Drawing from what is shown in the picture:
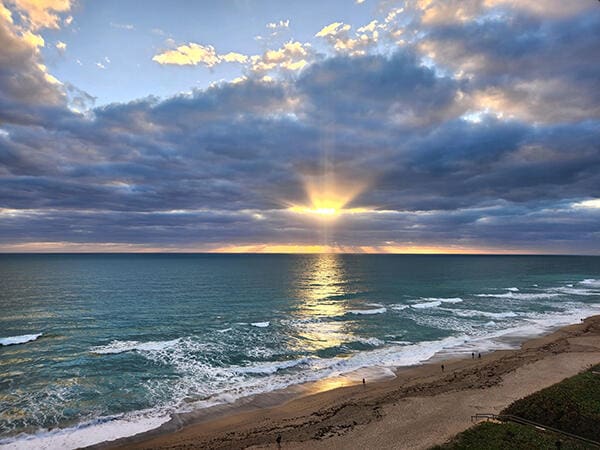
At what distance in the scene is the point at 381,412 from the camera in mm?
24516

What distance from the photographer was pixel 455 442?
18.8 metres

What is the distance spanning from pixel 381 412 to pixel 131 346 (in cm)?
3091

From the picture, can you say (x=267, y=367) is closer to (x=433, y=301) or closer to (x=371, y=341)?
(x=371, y=341)

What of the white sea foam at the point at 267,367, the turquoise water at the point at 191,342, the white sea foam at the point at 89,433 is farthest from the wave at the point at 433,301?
the white sea foam at the point at 89,433

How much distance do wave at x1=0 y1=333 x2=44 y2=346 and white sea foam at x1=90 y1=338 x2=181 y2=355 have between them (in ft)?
31.4

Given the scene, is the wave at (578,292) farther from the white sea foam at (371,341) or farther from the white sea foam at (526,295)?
the white sea foam at (371,341)

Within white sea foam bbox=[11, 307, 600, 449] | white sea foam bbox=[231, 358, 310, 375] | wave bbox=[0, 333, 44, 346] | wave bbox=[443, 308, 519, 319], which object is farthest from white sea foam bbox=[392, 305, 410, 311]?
wave bbox=[0, 333, 44, 346]

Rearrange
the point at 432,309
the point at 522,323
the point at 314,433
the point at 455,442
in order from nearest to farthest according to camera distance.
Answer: the point at 455,442, the point at 314,433, the point at 522,323, the point at 432,309

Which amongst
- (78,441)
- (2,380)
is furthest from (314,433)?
(2,380)

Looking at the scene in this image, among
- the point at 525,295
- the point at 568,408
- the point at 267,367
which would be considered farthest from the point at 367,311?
the point at 525,295

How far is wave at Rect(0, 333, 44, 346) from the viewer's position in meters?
41.7

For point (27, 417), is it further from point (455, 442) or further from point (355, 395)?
point (455, 442)

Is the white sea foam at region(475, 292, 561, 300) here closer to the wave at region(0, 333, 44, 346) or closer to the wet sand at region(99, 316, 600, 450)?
the wet sand at region(99, 316, 600, 450)

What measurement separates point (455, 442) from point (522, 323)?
155 feet
